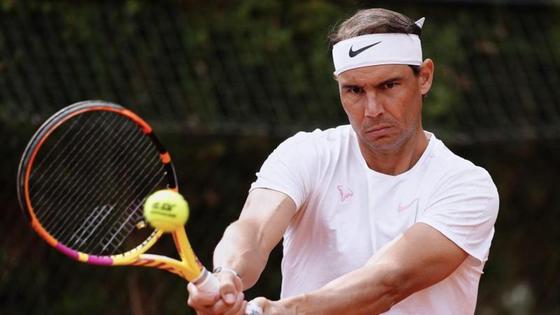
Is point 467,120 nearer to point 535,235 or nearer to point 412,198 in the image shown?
point 535,235

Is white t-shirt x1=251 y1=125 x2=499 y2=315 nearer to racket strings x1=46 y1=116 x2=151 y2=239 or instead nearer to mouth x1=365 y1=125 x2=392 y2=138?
mouth x1=365 y1=125 x2=392 y2=138

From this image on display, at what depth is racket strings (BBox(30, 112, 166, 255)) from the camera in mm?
4688

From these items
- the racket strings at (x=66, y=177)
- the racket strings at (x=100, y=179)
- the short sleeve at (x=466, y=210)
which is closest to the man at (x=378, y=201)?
the short sleeve at (x=466, y=210)

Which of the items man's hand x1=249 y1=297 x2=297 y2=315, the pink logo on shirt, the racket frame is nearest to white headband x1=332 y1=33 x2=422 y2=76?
the pink logo on shirt

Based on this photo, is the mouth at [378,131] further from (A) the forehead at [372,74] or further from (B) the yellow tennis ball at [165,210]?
(B) the yellow tennis ball at [165,210]

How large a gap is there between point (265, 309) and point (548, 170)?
4935 millimetres

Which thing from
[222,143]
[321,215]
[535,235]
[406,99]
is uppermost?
[406,99]

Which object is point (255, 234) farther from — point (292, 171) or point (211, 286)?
point (211, 286)

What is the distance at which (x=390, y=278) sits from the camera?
4184 mm

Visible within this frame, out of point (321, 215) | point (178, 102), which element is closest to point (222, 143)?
point (178, 102)

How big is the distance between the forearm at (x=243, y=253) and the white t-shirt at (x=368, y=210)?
225 millimetres

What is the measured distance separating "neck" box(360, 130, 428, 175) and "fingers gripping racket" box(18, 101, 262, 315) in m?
0.68

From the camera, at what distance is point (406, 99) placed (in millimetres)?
4527

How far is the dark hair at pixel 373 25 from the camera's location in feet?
15.3
